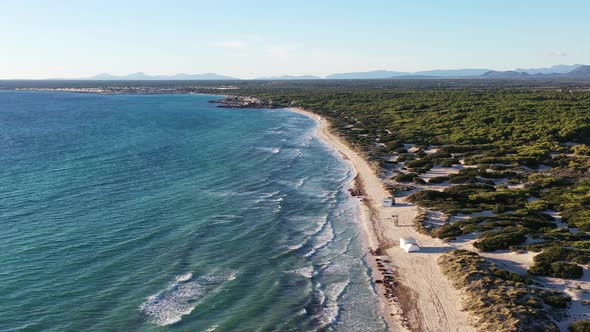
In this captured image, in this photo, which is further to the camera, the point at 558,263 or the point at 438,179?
the point at 438,179

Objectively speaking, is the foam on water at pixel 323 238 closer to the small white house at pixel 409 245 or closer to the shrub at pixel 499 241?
the small white house at pixel 409 245

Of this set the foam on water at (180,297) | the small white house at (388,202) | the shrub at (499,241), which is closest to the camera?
the foam on water at (180,297)

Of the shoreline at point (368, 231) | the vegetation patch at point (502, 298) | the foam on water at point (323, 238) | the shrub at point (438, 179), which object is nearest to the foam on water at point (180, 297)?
the foam on water at point (323, 238)

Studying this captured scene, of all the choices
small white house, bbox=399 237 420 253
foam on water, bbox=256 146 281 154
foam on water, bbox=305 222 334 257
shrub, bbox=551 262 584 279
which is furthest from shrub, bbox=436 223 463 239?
foam on water, bbox=256 146 281 154

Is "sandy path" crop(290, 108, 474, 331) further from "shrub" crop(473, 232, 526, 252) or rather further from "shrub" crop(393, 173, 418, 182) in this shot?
"shrub" crop(393, 173, 418, 182)

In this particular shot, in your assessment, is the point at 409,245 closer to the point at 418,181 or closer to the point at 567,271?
the point at 567,271

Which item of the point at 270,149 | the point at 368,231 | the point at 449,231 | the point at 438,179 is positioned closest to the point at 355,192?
the point at 438,179
